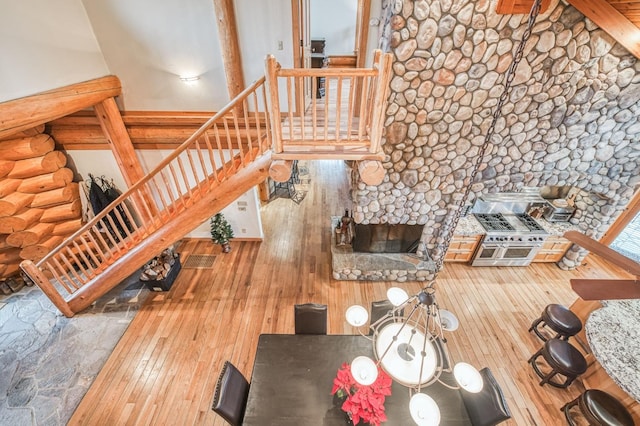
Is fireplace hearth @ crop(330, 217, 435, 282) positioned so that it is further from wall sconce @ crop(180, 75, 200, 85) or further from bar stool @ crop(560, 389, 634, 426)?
wall sconce @ crop(180, 75, 200, 85)

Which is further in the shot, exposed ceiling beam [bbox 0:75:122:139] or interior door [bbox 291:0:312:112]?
interior door [bbox 291:0:312:112]

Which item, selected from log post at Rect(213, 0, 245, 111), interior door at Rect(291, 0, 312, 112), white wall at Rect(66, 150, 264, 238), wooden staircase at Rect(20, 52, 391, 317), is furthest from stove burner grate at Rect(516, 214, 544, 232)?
log post at Rect(213, 0, 245, 111)

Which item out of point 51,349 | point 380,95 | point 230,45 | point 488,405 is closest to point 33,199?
point 51,349

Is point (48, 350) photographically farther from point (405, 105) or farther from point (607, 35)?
point (607, 35)

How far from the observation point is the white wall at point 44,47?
3154 mm

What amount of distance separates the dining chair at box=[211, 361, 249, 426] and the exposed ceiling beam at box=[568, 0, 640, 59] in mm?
5123

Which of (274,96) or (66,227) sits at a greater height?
(274,96)

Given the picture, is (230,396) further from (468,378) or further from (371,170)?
(371,170)

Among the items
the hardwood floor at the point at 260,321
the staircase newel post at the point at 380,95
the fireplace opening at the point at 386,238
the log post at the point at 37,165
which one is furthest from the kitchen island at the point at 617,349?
the log post at the point at 37,165

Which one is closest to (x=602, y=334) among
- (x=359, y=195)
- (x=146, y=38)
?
(x=359, y=195)

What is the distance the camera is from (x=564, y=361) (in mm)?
3299

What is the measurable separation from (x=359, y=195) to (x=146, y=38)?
13.1 ft

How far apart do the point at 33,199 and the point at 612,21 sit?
819 cm

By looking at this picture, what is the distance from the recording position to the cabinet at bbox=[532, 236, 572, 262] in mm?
5113
